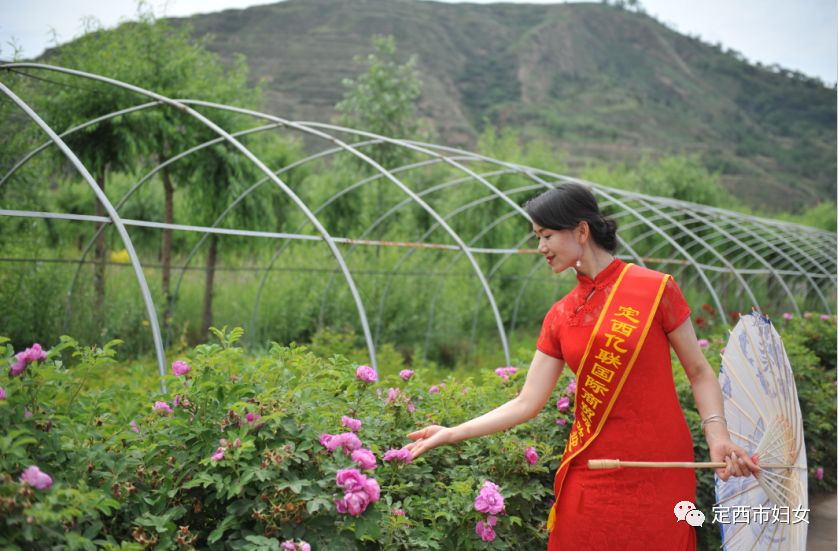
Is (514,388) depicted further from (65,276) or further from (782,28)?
(782,28)

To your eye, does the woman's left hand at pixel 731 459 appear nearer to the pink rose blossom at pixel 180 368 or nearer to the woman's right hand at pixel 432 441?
the woman's right hand at pixel 432 441

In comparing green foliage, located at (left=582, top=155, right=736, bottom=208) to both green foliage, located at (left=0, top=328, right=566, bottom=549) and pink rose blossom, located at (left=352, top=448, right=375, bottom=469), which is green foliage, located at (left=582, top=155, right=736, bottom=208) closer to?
green foliage, located at (left=0, top=328, right=566, bottom=549)

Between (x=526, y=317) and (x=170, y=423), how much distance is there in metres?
11.0

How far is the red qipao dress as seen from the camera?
196cm

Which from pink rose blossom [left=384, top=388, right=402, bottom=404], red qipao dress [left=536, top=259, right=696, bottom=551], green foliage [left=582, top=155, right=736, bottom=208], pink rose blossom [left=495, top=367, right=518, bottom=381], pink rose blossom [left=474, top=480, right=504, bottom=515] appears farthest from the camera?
green foliage [left=582, top=155, right=736, bottom=208]

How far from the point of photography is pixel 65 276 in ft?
24.0

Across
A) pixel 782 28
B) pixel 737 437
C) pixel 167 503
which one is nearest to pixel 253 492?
pixel 167 503

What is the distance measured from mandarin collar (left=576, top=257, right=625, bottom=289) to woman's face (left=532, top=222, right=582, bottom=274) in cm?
6

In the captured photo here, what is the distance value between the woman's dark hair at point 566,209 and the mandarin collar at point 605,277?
12cm

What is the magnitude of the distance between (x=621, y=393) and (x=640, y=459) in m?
0.18

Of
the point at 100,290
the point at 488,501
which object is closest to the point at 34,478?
the point at 488,501

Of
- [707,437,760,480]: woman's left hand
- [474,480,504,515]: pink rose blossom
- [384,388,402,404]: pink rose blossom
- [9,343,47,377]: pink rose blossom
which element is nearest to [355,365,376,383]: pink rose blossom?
[384,388,402,404]: pink rose blossom

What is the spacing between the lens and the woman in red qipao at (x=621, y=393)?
77.2 inches

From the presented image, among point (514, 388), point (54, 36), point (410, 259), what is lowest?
point (410, 259)
